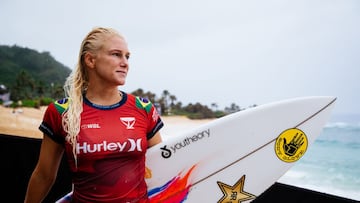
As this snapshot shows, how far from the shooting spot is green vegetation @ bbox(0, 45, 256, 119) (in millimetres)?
6824

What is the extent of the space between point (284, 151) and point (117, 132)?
0.77 m

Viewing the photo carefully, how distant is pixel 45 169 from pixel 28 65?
9867mm

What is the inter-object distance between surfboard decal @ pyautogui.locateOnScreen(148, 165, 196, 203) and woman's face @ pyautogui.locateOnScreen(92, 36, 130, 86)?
0.51 meters

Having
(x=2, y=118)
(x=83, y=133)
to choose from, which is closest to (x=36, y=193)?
(x=83, y=133)

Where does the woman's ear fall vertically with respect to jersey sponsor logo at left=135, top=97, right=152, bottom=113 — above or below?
above

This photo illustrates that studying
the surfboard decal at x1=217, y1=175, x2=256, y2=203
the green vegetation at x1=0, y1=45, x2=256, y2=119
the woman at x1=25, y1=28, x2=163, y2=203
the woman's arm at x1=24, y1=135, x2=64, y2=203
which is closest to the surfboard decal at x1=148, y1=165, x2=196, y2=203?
the surfboard decal at x1=217, y1=175, x2=256, y2=203

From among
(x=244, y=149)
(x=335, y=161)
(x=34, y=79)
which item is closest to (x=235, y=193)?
(x=244, y=149)

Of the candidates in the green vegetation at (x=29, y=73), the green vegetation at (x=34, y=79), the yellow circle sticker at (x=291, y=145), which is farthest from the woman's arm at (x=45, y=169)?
the green vegetation at (x=29, y=73)

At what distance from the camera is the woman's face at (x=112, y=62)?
2.47 ft

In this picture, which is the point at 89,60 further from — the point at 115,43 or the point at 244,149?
the point at 244,149

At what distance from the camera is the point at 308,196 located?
1237mm

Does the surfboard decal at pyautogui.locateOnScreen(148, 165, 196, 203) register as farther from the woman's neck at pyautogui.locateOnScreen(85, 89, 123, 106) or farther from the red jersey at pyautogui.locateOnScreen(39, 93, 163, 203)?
the woman's neck at pyautogui.locateOnScreen(85, 89, 123, 106)

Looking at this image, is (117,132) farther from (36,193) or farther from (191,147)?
(191,147)

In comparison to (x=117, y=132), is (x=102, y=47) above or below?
above
